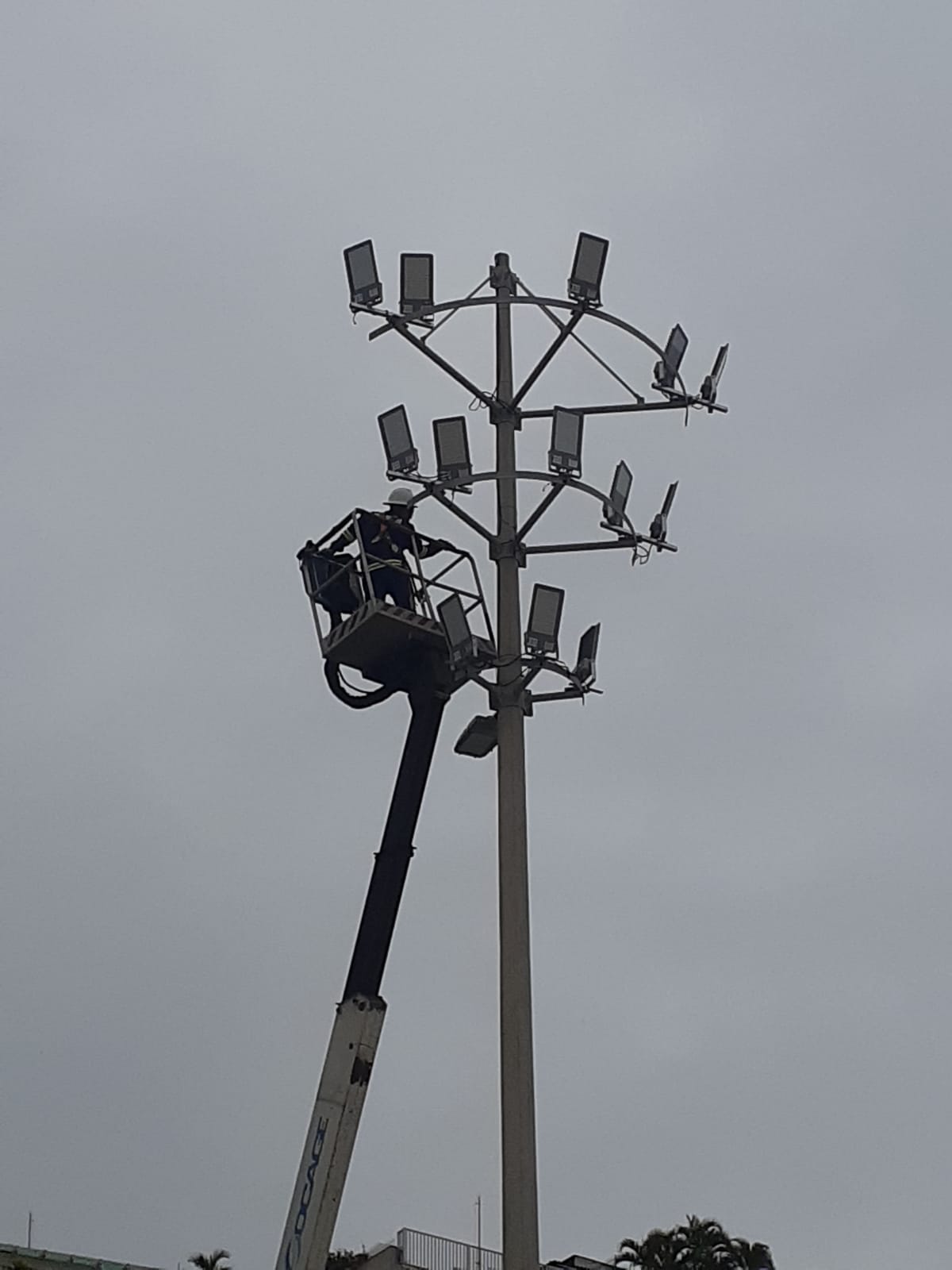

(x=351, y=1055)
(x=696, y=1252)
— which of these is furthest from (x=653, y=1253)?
(x=351, y=1055)

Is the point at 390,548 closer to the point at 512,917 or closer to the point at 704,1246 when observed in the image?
the point at 512,917

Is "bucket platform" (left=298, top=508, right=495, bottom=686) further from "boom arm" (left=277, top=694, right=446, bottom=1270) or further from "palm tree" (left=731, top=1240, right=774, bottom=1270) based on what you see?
"palm tree" (left=731, top=1240, right=774, bottom=1270)

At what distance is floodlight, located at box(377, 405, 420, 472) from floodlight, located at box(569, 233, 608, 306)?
2.92 m

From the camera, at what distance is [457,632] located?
2488 cm

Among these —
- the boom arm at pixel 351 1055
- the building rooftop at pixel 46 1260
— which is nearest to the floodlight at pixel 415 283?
the boom arm at pixel 351 1055

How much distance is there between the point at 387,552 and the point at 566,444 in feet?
22.1

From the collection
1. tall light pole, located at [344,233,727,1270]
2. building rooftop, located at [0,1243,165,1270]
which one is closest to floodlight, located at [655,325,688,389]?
tall light pole, located at [344,233,727,1270]

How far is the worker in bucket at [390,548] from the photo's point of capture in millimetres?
31578

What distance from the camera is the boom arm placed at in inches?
1105

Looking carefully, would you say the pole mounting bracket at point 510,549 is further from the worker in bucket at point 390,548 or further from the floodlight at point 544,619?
the worker in bucket at point 390,548

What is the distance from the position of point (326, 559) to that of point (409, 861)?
16.3ft

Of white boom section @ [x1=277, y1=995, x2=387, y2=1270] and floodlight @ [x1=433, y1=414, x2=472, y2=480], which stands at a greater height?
floodlight @ [x1=433, y1=414, x2=472, y2=480]

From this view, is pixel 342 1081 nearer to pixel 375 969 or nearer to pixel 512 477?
pixel 375 969

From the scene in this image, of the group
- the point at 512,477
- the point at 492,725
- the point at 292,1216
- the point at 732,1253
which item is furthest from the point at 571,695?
the point at 732,1253
